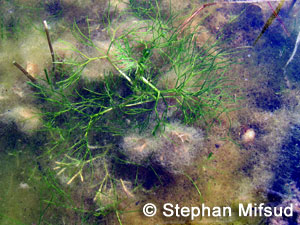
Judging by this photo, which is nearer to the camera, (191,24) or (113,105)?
(113,105)

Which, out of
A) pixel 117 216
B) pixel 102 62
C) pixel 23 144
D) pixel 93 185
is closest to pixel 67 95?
pixel 102 62

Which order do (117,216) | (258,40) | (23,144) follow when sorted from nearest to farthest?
(117,216) → (23,144) → (258,40)

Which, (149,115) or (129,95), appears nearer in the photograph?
Answer: (149,115)

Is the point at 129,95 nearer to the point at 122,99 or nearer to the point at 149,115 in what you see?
the point at 122,99

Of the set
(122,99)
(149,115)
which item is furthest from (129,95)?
(149,115)

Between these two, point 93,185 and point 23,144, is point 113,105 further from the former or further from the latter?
point 23,144

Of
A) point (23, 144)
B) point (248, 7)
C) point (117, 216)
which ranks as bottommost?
point (117, 216)

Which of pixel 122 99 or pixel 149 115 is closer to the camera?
pixel 149 115

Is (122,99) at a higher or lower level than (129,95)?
lower
